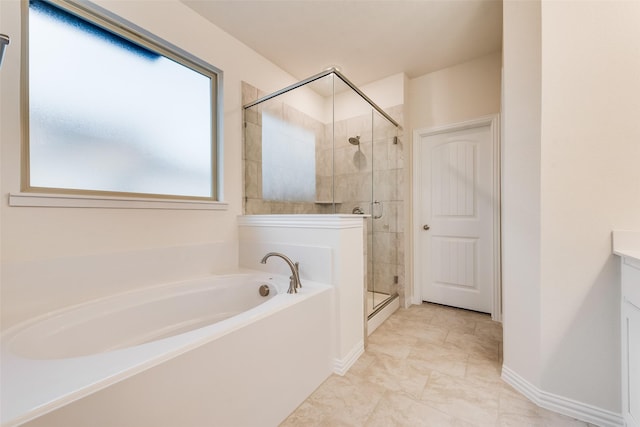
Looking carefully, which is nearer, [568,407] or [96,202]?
[568,407]

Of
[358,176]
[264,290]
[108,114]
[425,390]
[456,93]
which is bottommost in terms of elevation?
[425,390]

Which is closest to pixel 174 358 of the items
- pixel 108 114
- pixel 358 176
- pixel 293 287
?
pixel 293 287

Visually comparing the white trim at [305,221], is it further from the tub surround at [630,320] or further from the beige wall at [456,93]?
the beige wall at [456,93]

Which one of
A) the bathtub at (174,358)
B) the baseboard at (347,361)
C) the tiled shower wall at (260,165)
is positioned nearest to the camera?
the bathtub at (174,358)

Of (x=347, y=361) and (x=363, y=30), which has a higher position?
(x=363, y=30)

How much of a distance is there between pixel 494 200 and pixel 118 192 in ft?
9.93

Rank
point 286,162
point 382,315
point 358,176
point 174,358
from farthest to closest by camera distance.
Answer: point 358,176
point 286,162
point 382,315
point 174,358

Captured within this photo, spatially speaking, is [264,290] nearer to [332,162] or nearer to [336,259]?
[336,259]

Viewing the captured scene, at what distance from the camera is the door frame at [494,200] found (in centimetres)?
241

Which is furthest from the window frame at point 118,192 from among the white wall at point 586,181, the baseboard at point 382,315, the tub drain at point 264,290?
the white wall at point 586,181

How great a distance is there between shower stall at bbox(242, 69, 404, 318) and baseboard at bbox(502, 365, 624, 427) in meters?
1.07

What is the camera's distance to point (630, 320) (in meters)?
1.09

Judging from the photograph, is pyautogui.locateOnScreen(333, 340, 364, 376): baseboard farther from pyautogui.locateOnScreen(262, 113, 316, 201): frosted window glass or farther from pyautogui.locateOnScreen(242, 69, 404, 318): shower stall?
pyautogui.locateOnScreen(262, 113, 316, 201): frosted window glass

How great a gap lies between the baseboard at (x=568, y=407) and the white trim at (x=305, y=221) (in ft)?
4.20
